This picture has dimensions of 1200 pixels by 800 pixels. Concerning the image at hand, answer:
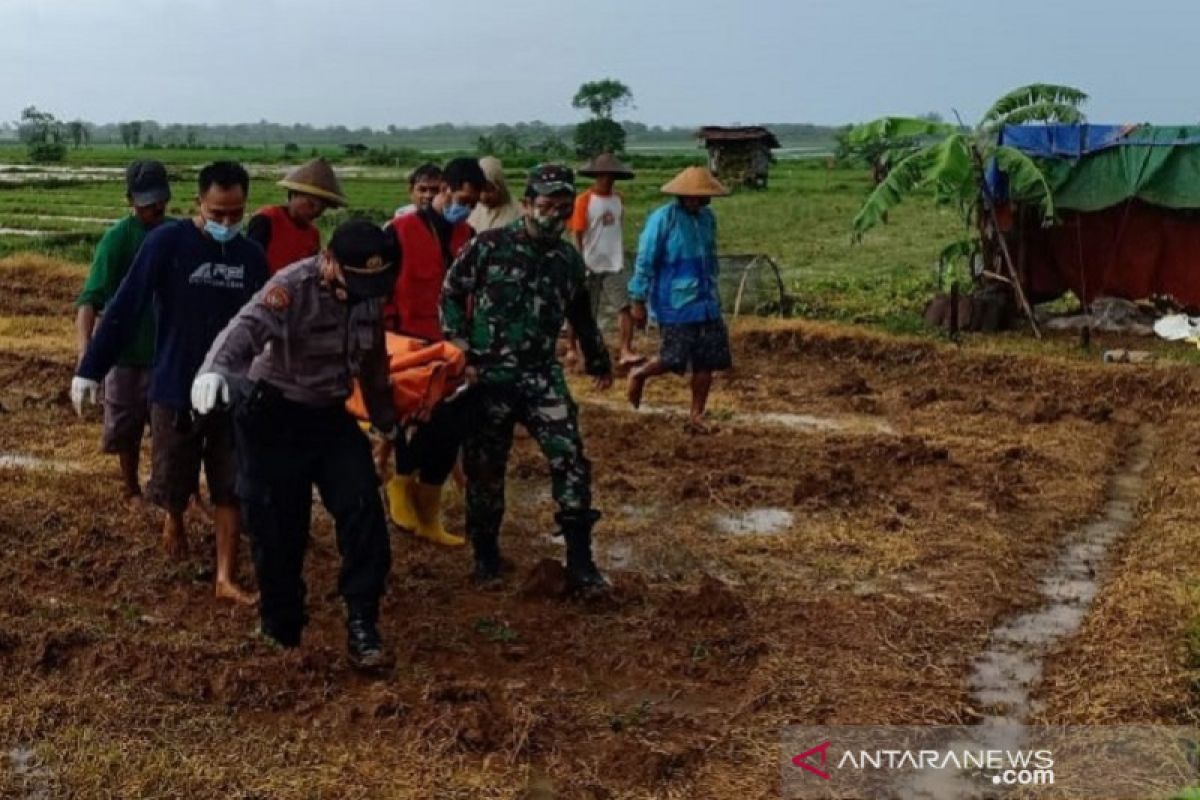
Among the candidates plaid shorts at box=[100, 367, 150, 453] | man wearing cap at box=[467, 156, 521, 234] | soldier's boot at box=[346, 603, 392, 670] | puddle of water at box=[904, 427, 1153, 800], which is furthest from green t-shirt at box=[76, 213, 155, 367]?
puddle of water at box=[904, 427, 1153, 800]

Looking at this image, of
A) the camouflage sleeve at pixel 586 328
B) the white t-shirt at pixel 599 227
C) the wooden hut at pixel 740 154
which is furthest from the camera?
the wooden hut at pixel 740 154

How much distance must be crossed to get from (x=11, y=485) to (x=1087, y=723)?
17.1ft

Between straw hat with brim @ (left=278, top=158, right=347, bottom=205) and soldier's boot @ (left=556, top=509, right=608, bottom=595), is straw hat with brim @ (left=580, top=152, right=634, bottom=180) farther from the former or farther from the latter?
soldier's boot @ (left=556, top=509, right=608, bottom=595)

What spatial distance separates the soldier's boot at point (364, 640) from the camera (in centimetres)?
454

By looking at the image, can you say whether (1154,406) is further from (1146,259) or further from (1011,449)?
(1146,259)

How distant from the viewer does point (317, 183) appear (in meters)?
5.67

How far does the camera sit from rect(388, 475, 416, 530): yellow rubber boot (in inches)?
245

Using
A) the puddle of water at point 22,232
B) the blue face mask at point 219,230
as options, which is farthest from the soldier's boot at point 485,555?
the puddle of water at point 22,232

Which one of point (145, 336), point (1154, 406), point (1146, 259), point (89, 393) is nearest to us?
point (89, 393)

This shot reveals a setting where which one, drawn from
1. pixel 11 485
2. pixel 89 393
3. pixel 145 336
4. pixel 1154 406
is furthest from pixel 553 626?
pixel 1154 406

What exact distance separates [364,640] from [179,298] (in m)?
1.51

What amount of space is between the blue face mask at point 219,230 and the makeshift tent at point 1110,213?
29.6ft

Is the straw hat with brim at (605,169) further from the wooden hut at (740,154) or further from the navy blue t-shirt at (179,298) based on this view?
the wooden hut at (740,154)

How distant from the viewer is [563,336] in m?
11.2
